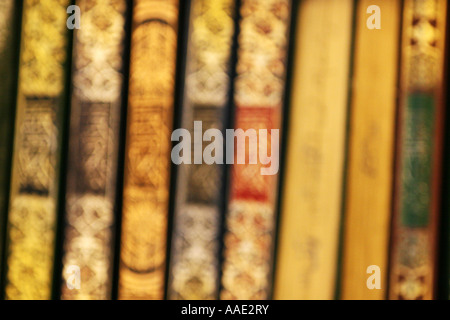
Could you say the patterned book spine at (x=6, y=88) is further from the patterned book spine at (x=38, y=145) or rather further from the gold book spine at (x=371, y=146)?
the gold book spine at (x=371, y=146)

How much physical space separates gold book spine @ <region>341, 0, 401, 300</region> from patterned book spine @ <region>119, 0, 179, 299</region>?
154 mm

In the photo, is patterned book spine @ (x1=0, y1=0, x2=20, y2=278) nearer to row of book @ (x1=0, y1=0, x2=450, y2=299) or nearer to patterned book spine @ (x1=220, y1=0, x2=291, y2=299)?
row of book @ (x1=0, y1=0, x2=450, y2=299)

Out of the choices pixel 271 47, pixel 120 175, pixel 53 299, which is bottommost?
pixel 53 299

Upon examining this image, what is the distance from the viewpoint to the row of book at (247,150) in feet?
1.07

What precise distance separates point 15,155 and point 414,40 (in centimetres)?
36

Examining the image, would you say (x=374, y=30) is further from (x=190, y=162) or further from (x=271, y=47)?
(x=190, y=162)

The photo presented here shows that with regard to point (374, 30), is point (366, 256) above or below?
below

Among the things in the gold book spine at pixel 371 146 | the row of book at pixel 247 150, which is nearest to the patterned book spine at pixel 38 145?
the row of book at pixel 247 150

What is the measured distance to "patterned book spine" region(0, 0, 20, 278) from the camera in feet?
1.21

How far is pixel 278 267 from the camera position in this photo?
341mm

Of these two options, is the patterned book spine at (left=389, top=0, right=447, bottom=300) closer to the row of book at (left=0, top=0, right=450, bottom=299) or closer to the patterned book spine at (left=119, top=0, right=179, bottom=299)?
the row of book at (left=0, top=0, right=450, bottom=299)

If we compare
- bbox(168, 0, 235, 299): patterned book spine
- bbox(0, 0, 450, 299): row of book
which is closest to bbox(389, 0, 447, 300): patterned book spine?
bbox(0, 0, 450, 299): row of book

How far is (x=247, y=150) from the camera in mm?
333
